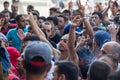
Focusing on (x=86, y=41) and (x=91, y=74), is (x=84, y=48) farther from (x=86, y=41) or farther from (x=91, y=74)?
(x=91, y=74)

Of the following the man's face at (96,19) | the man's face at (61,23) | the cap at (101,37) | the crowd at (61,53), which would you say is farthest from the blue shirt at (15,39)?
the cap at (101,37)

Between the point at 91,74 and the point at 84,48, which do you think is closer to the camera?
the point at 91,74

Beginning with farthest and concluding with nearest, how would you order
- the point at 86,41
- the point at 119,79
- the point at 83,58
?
1. the point at 86,41
2. the point at 83,58
3. the point at 119,79

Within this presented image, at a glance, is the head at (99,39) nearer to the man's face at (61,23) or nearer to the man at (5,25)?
the man's face at (61,23)

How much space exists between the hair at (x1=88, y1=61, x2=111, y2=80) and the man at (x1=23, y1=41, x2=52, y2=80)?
0.69 metres

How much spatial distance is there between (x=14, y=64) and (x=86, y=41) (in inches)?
57.1

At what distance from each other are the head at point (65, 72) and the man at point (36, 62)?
0.73 metres

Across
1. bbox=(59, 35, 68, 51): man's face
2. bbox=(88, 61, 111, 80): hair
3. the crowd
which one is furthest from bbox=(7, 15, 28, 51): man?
bbox=(88, 61, 111, 80): hair

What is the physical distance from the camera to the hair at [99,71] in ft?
13.5

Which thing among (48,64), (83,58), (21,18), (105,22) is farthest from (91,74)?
(105,22)

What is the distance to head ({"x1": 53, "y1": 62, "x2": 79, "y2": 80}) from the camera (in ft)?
14.1

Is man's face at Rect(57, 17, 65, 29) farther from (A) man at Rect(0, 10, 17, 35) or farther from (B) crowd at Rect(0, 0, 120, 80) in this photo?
(A) man at Rect(0, 10, 17, 35)

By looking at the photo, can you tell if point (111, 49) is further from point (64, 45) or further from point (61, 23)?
point (61, 23)

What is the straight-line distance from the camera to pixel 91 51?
6.72 metres
